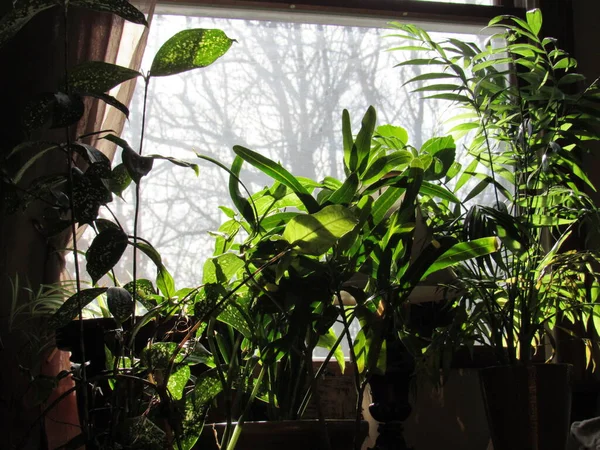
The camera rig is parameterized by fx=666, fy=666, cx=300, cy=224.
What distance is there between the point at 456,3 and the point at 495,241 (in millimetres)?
1407

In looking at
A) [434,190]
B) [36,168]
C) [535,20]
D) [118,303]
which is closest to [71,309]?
[118,303]

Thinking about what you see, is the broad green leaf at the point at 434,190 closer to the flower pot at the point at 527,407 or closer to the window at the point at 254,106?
the flower pot at the point at 527,407

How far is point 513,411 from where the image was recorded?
4.42 ft

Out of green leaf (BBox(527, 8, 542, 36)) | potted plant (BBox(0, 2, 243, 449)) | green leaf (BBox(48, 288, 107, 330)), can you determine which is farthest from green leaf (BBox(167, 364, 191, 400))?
green leaf (BBox(527, 8, 542, 36))

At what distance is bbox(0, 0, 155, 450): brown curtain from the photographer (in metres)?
1.38

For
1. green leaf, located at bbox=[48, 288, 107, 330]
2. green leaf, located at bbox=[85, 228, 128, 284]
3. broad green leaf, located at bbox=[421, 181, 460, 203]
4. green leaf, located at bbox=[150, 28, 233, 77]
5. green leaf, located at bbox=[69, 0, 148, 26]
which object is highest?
green leaf, located at bbox=[69, 0, 148, 26]

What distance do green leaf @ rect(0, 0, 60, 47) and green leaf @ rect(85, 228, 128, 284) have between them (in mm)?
300

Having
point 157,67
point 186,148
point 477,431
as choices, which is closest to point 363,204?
point 157,67

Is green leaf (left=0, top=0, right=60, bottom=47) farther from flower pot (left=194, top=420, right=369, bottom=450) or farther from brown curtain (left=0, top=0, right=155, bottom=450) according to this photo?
flower pot (left=194, top=420, right=369, bottom=450)

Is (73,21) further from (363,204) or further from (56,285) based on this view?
(363,204)

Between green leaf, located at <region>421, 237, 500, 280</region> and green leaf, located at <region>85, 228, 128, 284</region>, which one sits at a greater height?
green leaf, located at <region>421, 237, 500, 280</region>

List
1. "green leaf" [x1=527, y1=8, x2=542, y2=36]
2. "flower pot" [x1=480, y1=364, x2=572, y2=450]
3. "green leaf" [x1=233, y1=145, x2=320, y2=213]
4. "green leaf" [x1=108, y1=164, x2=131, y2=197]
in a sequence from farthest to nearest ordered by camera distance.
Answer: "green leaf" [x1=527, y1=8, x2=542, y2=36]
"flower pot" [x1=480, y1=364, x2=572, y2=450]
"green leaf" [x1=233, y1=145, x2=320, y2=213]
"green leaf" [x1=108, y1=164, x2=131, y2=197]

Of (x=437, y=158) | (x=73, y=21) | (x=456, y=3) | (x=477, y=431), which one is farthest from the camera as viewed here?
(x=456, y=3)

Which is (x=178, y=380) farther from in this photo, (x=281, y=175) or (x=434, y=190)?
(x=434, y=190)
